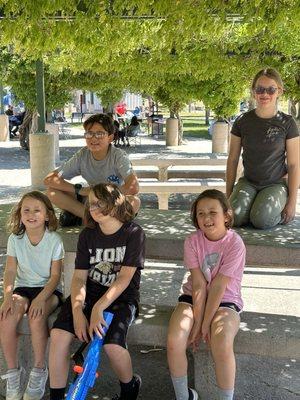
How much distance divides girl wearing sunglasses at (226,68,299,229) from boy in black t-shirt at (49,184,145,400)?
100cm

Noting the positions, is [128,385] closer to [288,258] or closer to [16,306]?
[16,306]

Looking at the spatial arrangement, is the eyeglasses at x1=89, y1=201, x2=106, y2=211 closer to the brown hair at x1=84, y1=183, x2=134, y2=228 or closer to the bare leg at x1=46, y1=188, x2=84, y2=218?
the brown hair at x1=84, y1=183, x2=134, y2=228

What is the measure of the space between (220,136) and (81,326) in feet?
56.0

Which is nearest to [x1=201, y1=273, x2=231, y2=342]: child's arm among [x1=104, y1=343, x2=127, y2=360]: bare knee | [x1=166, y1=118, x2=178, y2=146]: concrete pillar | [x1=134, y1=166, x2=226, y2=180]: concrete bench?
[x1=104, y1=343, x2=127, y2=360]: bare knee

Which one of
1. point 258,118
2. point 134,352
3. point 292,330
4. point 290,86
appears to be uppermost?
point 290,86

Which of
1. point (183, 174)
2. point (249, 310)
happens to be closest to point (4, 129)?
point (183, 174)

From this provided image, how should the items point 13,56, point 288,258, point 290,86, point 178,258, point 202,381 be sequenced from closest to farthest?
point 202,381
point 288,258
point 178,258
point 290,86
point 13,56

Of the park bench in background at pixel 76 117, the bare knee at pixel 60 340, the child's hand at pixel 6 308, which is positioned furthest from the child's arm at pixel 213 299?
the park bench in background at pixel 76 117

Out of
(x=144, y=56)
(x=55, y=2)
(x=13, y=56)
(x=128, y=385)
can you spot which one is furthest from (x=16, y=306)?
(x=13, y=56)

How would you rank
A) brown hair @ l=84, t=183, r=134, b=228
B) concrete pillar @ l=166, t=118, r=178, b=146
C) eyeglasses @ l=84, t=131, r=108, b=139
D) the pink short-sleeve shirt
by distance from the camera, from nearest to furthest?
the pink short-sleeve shirt
brown hair @ l=84, t=183, r=134, b=228
eyeglasses @ l=84, t=131, r=108, b=139
concrete pillar @ l=166, t=118, r=178, b=146

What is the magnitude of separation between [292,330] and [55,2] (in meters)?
3.00

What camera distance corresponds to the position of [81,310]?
3.32 m

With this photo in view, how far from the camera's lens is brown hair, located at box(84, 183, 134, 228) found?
137 inches

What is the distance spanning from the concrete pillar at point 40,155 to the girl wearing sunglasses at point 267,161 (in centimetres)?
819
